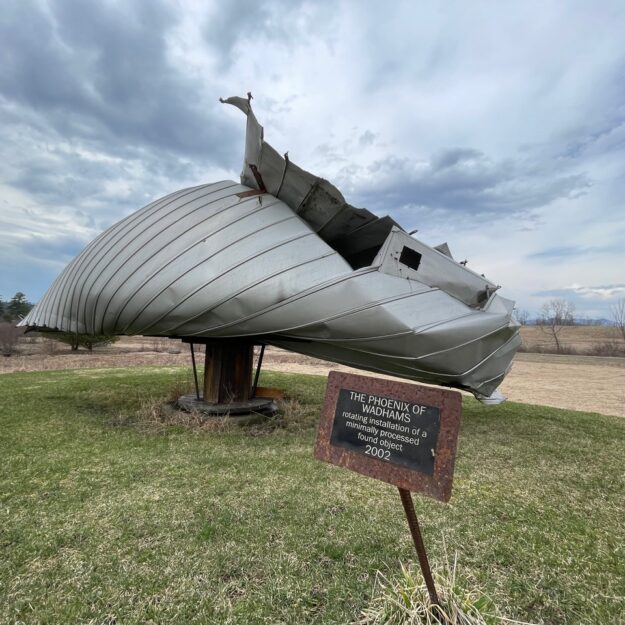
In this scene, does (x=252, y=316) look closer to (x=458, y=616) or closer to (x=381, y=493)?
(x=381, y=493)

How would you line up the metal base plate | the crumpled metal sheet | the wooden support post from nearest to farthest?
the crumpled metal sheet < the metal base plate < the wooden support post

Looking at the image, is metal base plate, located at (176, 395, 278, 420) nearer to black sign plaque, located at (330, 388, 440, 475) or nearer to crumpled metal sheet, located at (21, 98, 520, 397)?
crumpled metal sheet, located at (21, 98, 520, 397)

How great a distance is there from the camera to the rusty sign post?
245 cm

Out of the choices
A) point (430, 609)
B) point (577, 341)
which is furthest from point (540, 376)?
point (577, 341)

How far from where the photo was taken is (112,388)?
445 inches

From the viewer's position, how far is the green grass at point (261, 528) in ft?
9.83

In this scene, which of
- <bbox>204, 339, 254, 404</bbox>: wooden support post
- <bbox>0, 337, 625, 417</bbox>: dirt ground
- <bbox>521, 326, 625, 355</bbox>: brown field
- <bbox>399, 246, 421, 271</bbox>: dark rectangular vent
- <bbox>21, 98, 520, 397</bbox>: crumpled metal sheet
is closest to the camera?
<bbox>21, 98, 520, 397</bbox>: crumpled metal sheet

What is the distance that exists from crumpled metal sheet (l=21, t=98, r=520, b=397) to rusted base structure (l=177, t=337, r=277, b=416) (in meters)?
1.80

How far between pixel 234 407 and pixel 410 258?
13.7 feet

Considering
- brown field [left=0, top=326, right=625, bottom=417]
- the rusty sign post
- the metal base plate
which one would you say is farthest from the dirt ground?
the rusty sign post

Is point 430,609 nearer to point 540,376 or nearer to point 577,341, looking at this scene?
point 540,376

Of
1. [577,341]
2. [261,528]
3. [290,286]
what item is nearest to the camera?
[261,528]

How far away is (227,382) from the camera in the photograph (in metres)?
8.09

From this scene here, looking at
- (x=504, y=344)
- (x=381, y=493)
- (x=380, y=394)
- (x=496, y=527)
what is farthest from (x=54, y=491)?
(x=504, y=344)
